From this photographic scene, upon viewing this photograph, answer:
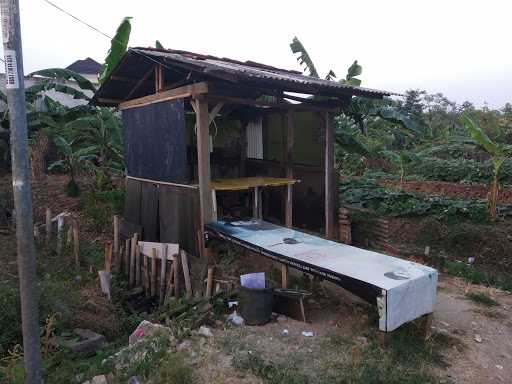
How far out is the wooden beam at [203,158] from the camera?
20.0ft

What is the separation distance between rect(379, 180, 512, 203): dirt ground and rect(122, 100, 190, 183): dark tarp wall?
28.0 feet

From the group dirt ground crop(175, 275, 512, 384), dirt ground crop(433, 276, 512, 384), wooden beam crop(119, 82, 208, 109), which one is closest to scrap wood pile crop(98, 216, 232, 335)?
dirt ground crop(175, 275, 512, 384)

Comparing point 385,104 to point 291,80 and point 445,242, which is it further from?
point 291,80

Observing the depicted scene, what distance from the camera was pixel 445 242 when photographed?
352 inches

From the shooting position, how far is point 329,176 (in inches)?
303

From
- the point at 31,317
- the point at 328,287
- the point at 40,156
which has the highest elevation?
the point at 40,156

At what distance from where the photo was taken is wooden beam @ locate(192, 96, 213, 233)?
610cm

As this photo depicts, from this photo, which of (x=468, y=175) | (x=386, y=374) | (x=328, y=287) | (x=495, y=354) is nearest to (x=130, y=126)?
(x=328, y=287)

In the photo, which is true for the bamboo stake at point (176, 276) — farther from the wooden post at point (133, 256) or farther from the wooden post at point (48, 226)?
the wooden post at point (48, 226)

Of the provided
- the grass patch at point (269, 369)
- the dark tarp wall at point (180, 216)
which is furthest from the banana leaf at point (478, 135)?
the grass patch at point (269, 369)

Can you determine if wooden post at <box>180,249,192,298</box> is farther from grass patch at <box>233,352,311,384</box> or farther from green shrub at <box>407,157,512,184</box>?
green shrub at <box>407,157,512,184</box>

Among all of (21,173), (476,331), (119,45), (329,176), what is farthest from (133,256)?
(476,331)

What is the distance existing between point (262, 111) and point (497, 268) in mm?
5889

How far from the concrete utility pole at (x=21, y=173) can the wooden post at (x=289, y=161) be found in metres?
5.23
